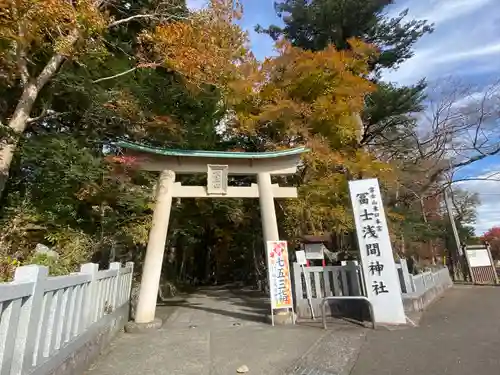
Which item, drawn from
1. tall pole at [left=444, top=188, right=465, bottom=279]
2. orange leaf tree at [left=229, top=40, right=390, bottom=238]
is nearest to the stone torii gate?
orange leaf tree at [left=229, top=40, right=390, bottom=238]

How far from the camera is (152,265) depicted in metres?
7.42

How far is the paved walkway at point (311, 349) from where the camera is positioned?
4301 millimetres

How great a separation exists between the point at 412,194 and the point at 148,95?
1524 centimetres

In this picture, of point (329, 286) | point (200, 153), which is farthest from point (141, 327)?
point (329, 286)

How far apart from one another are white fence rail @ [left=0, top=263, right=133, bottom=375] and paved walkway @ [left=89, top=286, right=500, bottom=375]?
2.98 ft

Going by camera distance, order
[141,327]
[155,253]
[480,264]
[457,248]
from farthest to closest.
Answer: [457,248] < [480,264] < [155,253] < [141,327]

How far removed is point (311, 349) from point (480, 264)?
50.4 ft

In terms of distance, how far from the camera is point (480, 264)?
16.5 m

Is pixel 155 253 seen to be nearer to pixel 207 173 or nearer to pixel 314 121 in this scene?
pixel 207 173

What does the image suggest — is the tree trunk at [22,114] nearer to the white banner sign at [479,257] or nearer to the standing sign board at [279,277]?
the standing sign board at [279,277]

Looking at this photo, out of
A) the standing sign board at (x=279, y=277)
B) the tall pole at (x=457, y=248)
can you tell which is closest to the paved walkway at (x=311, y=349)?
the standing sign board at (x=279, y=277)

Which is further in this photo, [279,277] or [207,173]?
[207,173]

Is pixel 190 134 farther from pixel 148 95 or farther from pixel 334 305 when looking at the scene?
A: pixel 334 305

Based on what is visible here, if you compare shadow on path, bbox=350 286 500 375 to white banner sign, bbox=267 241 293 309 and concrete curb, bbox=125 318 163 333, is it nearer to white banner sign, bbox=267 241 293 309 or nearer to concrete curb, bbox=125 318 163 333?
white banner sign, bbox=267 241 293 309
